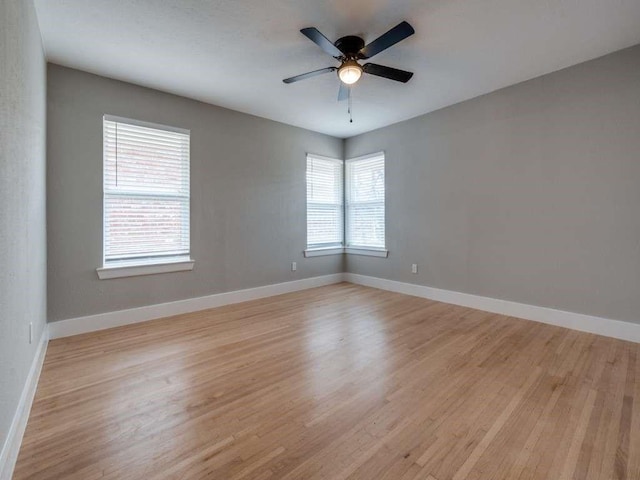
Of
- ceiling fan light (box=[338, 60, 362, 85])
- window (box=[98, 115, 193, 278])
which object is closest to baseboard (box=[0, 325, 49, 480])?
window (box=[98, 115, 193, 278])

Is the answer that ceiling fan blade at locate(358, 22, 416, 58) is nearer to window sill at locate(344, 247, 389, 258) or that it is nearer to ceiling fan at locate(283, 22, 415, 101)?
ceiling fan at locate(283, 22, 415, 101)

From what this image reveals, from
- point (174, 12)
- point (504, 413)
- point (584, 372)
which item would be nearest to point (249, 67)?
point (174, 12)

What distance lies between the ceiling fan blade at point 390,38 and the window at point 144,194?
94.4 inches

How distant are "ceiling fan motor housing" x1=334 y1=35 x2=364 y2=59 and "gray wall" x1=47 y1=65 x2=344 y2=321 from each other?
81.7 inches

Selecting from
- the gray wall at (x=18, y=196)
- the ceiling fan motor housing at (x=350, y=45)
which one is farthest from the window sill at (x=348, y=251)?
the gray wall at (x=18, y=196)

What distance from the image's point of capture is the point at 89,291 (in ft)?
10.0

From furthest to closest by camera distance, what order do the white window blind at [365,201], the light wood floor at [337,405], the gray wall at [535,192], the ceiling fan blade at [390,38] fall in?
A: the white window blind at [365,201], the gray wall at [535,192], the ceiling fan blade at [390,38], the light wood floor at [337,405]

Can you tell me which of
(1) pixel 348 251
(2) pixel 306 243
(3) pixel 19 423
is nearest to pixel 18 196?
(3) pixel 19 423

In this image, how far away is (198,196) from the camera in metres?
3.77

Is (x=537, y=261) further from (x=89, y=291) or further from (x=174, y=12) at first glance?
(x=89, y=291)

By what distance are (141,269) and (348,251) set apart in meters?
3.33

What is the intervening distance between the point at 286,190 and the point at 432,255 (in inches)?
93.7

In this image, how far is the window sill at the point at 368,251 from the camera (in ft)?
16.1

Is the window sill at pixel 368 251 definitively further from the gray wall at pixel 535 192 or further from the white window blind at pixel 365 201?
the gray wall at pixel 535 192
